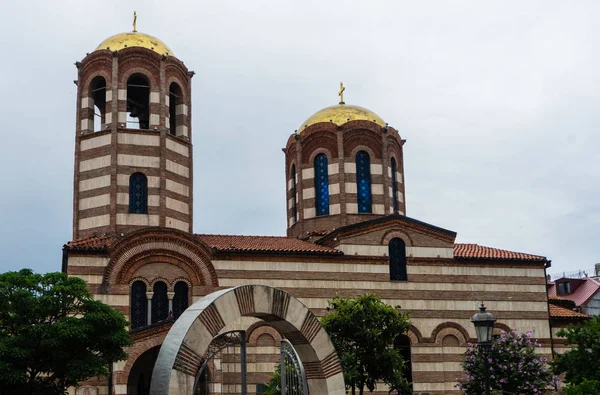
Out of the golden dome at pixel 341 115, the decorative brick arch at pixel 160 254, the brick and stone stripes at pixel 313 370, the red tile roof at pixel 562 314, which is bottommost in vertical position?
the brick and stone stripes at pixel 313 370

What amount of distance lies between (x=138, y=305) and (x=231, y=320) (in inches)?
754

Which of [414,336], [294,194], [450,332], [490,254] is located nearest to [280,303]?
[414,336]

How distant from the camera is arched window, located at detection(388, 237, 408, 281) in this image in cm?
3475

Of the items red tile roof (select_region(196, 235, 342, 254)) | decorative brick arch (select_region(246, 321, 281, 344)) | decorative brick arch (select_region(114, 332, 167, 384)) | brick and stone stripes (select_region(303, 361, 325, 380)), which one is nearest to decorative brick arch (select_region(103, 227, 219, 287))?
red tile roof (select_region(196, 235, 342, 254))

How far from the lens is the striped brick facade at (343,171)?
38.8m

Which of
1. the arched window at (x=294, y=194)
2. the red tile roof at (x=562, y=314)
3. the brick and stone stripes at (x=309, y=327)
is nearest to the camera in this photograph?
the brick and stone stripes at (x=309, y=327)

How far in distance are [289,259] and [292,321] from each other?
1990cm

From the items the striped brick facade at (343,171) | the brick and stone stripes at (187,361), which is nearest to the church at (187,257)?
the striped brick facade at (343,171)

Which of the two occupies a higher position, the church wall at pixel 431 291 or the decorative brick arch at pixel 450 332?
the church wall at pixel 431 291

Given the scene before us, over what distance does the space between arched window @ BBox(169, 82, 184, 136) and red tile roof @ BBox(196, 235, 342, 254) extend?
192 inches

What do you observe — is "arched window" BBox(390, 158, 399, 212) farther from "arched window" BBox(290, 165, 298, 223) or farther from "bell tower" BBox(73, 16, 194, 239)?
"bell tower" BBox(73, 16, 194, 239)

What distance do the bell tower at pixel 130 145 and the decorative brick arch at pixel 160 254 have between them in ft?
4.33

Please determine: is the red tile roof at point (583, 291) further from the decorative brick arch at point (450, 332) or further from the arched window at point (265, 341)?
the arched window at point (265, 341)

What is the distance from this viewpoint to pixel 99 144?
33.3 meters
